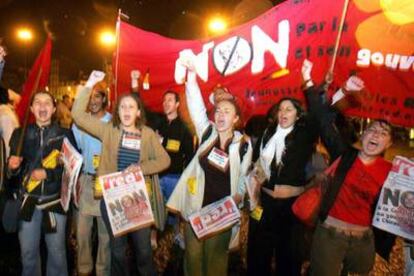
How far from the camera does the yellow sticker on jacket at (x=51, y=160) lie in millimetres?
3924

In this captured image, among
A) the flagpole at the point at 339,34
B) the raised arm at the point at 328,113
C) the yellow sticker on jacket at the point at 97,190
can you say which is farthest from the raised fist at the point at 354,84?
the yellow sticker on jacket at the point at 97,190

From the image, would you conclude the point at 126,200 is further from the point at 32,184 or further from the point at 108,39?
the point at 108,39

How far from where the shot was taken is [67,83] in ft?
82.1

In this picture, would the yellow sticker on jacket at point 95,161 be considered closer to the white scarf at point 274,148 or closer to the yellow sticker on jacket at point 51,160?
the yellow sticker on jacket at point 51,160

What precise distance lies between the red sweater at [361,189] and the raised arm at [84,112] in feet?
7.45

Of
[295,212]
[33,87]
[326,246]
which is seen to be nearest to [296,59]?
[295,212]

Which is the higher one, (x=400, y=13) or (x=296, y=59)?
(x=400, y=13)

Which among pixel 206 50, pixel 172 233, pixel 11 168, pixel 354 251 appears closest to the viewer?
pixel 354 251

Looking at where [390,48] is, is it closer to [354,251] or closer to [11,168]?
[354,251]

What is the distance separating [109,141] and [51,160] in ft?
1.79

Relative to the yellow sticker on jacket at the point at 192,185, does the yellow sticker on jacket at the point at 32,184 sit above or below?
below

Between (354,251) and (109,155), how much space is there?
233cm

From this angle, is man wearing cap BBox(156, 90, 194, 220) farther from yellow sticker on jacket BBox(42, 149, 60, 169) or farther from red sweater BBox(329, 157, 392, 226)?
red sweater BBox(329, 157, 392, 226)

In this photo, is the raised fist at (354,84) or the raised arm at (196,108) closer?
the raised fist at (354,84)
